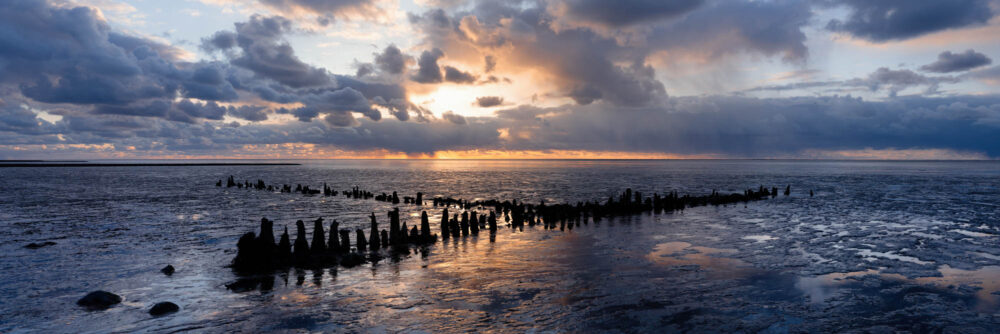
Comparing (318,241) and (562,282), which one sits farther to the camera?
(318,241)

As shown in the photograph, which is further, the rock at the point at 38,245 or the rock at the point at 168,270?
the rock at the point at 38,245

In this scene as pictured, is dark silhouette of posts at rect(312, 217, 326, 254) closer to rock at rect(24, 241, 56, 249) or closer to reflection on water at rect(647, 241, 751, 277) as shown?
reflection on water at rect(647, 241, 751, 277)

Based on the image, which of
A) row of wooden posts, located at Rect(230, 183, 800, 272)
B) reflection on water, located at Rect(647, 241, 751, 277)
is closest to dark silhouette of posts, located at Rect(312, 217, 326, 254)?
row of wooden posts, located at Rect(230, 183, 800, 272)

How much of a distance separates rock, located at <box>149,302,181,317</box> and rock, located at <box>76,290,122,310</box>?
1665mm

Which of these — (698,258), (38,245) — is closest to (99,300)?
(38,245)

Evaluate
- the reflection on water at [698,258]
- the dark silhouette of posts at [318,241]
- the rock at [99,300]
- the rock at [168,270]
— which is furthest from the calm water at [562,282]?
the dark silhouette of posts at [318,241]

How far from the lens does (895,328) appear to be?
36.2 feet

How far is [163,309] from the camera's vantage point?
496 inches

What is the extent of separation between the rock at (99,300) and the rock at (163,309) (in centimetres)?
167

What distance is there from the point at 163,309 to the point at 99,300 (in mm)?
2366

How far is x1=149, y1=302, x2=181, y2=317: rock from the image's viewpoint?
1242 centimetres

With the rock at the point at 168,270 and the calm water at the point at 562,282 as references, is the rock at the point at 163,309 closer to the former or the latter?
the calm water at the point at 562,282

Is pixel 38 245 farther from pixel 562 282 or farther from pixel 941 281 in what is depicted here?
pixel 941 281

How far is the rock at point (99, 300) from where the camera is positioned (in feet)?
43.0
